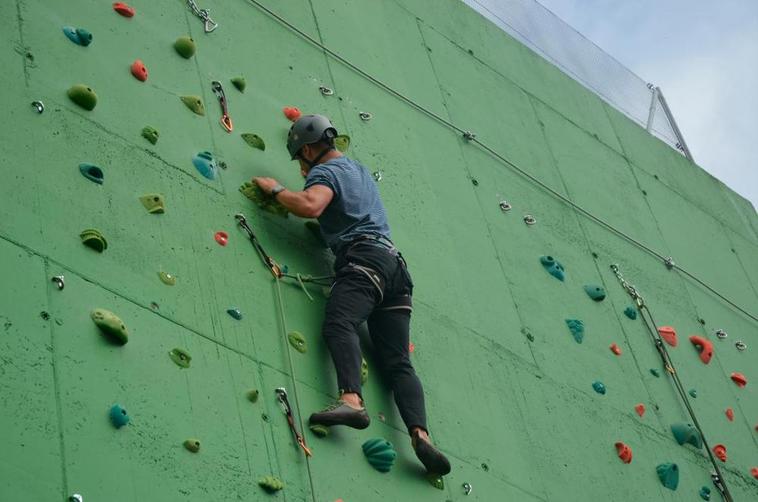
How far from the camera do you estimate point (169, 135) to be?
485cm

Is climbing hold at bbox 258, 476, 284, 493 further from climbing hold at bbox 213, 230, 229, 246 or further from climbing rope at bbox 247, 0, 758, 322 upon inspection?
climbing rope at bbox 247, 0, 758, 322

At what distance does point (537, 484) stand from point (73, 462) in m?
2.22

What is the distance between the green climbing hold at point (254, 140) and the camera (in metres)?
5.22

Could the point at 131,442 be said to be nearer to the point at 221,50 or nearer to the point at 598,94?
the point at 221,50

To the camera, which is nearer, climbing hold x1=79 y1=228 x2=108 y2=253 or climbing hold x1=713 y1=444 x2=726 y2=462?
climbing hold x1=79 y1=228 x2=108 y2=253

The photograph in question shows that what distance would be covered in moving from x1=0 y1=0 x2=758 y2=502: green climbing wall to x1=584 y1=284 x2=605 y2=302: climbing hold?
1.7 inches

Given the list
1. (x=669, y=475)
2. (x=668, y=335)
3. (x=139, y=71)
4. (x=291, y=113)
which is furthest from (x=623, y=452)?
(x=139, y=71)

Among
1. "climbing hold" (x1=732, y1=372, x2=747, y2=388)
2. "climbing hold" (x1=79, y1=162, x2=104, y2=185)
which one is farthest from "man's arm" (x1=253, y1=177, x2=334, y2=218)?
"climbing hold" (x1=732, y1=372, x2=747, y2=388)

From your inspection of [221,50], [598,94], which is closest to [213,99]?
[221,50]

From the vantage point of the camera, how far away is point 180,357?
13.6ft

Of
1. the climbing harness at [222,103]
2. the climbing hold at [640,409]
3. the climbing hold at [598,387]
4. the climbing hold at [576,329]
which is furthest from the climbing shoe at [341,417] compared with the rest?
the climbing hold at [640,409]

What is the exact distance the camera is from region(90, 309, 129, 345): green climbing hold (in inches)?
156

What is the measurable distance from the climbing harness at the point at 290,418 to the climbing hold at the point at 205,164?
89 cm

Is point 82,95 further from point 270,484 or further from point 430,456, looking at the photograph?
point 430,456
